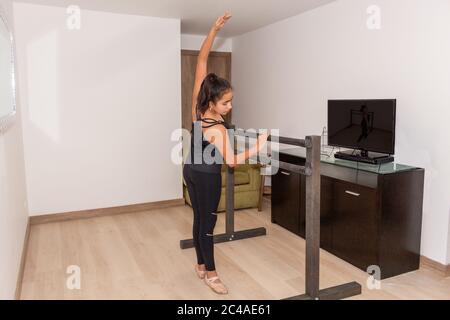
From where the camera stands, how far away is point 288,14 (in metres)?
4.18

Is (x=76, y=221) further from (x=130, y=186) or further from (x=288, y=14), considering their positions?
(x=288, y=14)

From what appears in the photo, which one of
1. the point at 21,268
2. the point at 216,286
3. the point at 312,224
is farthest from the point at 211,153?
the point at 21,268

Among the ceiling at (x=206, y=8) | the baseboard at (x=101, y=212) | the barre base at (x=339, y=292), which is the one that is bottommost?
the barre base at (x=339, y=292)

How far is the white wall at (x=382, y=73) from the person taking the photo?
2764 millimetres

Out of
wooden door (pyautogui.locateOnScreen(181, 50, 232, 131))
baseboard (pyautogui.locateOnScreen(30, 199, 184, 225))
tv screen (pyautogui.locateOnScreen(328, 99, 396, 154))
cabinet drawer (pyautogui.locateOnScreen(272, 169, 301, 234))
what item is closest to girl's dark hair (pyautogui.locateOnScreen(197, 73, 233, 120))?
tv screen (pyautogui.locateOnScreen(328, 99, 396, 154))

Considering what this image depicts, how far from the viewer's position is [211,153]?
2.35m

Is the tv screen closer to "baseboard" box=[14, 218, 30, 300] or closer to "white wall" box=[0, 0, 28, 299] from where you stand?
"white wall" box=[0, 0, 28, 299]

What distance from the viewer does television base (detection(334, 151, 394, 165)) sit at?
3043 millimetres

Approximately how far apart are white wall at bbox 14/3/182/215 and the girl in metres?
1.96

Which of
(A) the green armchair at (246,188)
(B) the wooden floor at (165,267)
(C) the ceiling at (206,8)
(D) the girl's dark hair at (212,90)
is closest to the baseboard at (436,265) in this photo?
(B) the wooden floor at (165,267)

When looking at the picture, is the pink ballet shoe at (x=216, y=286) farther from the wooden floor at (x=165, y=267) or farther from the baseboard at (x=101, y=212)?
the baseboard at (x=101, y=212)

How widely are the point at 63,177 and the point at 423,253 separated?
355 cm

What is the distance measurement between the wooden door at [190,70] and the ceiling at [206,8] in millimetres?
857

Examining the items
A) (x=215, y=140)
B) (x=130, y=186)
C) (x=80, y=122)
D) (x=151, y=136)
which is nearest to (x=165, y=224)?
(x=130, y=186)
